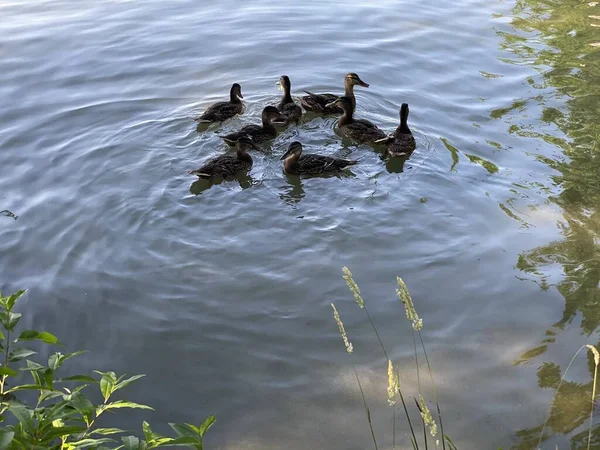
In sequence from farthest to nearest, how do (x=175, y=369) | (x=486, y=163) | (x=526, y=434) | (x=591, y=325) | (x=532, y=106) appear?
(x=532, y=106) → (x=486, y=163) → (x=591, y=325) → (x=175, y=369) → (x=526, y=434)

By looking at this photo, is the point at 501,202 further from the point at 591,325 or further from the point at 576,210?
the point at 591,325

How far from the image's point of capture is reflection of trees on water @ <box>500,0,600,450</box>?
16.0ft

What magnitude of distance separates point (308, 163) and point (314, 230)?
1230 mm

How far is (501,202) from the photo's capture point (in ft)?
23.4

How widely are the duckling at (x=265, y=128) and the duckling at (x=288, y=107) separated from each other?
0.46 ft

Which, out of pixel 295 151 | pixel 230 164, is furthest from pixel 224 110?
pixel 295 151

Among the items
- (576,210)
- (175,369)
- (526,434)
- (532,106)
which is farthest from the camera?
(532,106)

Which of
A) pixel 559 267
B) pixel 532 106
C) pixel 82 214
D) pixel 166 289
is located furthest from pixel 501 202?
pixel 82 214

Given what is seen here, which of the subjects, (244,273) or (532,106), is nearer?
(244,273)

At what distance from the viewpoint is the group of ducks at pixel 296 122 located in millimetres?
7844

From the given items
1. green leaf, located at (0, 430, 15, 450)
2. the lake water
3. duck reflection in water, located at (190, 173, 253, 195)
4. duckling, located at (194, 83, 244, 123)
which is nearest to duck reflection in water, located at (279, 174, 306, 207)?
the lake water

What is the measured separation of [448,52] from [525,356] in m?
6.91

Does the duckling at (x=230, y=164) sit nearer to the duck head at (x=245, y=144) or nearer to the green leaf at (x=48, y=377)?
the duck head at (x=245, y=144)

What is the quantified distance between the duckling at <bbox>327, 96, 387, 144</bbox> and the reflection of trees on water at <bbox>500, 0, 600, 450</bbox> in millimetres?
1616
